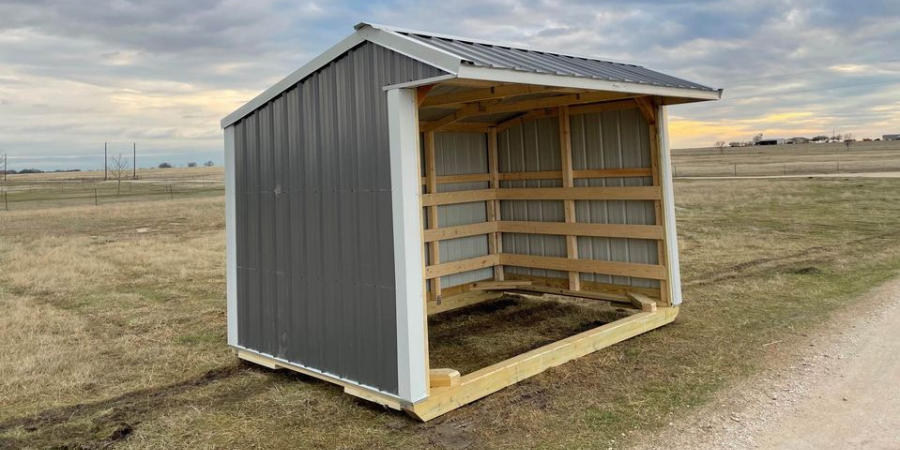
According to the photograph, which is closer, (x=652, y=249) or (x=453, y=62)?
(x=453, y=62)

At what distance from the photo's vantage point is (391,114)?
15.0 ft

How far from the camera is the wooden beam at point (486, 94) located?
530cm

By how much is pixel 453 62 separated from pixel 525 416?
8.80 feet

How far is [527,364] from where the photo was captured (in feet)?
18.0

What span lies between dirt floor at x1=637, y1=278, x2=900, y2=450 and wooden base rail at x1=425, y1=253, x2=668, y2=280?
1.64 meters

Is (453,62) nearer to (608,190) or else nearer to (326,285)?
(326,285)

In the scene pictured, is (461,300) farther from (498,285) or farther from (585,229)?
(585,229)

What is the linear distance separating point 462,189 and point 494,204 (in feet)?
2.03

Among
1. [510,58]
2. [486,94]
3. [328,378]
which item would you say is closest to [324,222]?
[328,378]

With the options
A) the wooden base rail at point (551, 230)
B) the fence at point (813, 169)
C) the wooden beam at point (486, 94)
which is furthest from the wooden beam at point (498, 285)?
the fence at point (813, 169)

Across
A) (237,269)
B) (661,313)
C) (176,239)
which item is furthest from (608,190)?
(176,239)

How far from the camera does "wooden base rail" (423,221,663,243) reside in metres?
7.42

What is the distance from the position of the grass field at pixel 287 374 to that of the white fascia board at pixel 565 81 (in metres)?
2.54

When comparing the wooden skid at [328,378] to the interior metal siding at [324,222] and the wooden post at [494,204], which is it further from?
the wooden post at [494,204]
